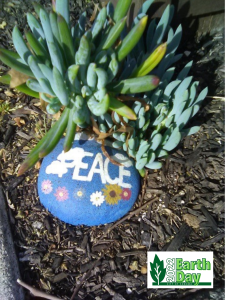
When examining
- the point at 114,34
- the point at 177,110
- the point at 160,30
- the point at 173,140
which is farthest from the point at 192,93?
the point at 114,34

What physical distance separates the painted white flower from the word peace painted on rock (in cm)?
7

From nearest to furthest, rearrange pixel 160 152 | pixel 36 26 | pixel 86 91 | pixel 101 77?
pixel 101 77 → pixel 86 91 → pixel 36 26 → pixel 160 152

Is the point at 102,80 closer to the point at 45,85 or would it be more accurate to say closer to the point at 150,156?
the point at 45,85

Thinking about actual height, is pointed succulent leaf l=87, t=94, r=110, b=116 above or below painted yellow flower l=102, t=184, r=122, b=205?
above

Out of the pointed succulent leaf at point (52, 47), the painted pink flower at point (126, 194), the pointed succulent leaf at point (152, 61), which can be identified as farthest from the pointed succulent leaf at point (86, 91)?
the painted pink flower at point (126, 194)

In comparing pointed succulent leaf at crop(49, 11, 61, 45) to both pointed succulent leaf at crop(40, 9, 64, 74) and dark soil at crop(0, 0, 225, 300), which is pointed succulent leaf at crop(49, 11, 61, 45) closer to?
pointed succulent leaf at crop(40, 9, 64, 74)

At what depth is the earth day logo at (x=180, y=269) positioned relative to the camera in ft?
5.23

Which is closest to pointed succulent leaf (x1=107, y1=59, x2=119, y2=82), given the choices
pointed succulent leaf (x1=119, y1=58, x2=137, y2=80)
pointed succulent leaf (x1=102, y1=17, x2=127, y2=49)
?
pointed succulent leaf (x1=102, y1=17, x2=127, y2=49)

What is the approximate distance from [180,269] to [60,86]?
3.39ft

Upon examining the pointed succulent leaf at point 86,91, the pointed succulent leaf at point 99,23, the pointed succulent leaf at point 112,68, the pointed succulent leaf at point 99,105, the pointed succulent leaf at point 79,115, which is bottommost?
the pointed succulent leaf at point 79,115

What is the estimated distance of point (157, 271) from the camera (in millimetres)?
1622

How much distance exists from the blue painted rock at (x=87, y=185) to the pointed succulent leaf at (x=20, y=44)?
542mm

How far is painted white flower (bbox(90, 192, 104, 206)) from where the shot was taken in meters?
1.68

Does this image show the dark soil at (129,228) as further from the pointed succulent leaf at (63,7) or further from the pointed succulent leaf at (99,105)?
the pointed succulent leaf at (63,7)
